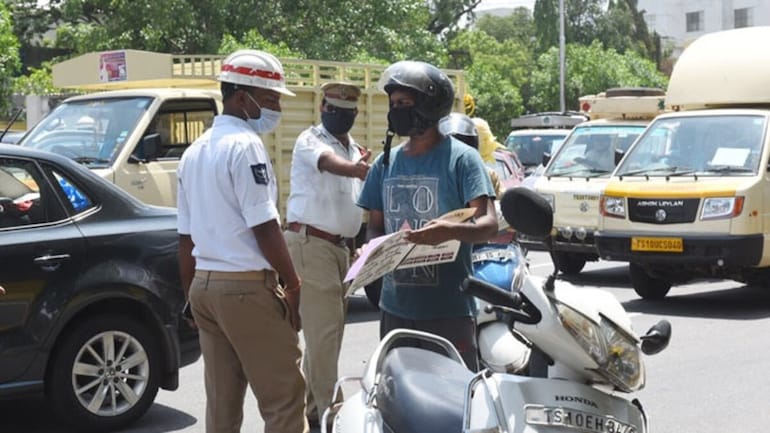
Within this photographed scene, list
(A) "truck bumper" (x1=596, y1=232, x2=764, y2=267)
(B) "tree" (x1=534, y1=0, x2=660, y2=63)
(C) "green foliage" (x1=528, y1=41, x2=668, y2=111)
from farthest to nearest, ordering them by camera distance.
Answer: (B) "tree" (x1=534, y1=0, x2=660, y2=63), (C) "green foliage" (x1=528, y1=41, x2=668, y2=111), (A) "truck bumper" (x1=596, y1=232, x2=764, y2=267)

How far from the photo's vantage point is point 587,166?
1435cm

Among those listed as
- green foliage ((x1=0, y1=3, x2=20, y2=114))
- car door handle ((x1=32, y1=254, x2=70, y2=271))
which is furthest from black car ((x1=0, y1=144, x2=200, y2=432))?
green foliage ((x1=0, y1=3, x2=20, y2=114))

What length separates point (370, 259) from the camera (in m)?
4.38

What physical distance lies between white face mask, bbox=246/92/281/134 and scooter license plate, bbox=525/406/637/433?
2.06 metres

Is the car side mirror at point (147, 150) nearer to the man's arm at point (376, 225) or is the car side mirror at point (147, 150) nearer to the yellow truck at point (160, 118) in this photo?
the yellow truck at point (160, 118)

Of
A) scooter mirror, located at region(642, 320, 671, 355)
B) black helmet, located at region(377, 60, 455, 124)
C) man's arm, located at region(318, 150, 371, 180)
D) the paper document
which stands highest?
black helmet, located at region(377, 60, 455, 124)

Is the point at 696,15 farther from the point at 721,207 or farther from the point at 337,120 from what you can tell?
the point at 337,120

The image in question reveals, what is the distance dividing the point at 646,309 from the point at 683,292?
1.64m

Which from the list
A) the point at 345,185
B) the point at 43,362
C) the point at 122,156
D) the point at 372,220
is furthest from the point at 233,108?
the point at 122,156

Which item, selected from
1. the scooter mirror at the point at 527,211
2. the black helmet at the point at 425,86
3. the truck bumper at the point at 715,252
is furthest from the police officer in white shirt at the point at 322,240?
the truck bumper at the point at 715,252

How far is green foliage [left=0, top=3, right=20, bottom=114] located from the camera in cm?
2177

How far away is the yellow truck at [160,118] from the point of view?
33.7 feet

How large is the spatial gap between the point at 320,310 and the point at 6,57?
687 inches

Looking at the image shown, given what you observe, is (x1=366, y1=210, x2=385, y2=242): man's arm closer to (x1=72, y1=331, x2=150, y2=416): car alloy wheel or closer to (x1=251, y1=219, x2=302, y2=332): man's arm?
(x1=251, y1=219, x2=302, y2=332): man's arm
